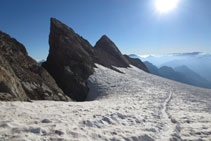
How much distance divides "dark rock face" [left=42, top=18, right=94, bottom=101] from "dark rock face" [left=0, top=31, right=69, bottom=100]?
410 cm

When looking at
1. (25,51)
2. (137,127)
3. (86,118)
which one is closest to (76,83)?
(25,51)

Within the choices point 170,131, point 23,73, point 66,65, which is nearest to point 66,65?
point 66,65

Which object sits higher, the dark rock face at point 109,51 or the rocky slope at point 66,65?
the dark rock face at point 109,51

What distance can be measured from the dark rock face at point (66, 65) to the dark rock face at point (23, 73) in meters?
4.10

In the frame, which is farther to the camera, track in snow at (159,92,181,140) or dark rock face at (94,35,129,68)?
dark rock face at (94,35,129,68)

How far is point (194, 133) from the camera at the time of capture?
600cm

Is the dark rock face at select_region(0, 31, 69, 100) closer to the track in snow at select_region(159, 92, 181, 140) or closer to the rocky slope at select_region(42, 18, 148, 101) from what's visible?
the rocky slope at select_region(42, 18, 148, 101)

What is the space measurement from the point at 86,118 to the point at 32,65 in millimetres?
10341

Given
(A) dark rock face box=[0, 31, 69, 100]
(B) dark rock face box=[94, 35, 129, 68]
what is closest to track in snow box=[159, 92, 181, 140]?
(A) dark rock face box=[0, 31, 69, 100]

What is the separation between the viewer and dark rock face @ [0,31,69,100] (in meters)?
8.93

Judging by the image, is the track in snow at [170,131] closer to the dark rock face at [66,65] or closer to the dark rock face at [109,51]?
the dark rock face at [66,65]

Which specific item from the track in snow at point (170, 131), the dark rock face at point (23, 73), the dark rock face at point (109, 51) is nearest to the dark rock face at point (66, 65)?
the dark rock face at point (23, 73)

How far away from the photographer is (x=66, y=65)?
19.6 m

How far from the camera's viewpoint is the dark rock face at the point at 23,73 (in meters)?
8.93
